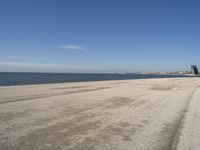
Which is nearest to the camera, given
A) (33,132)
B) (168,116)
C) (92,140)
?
(92,140)

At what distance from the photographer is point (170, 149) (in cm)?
368

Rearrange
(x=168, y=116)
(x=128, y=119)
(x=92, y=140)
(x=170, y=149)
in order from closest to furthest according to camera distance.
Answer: (x=170, y=149)
(x=92, y=140)
(x=128, y=119)
(x=168, y=116)

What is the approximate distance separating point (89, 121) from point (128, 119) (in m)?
1.50

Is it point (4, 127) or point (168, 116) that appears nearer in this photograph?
point (4, 127)

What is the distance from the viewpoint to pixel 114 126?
5.24 m

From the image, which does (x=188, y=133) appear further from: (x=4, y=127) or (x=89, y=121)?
(x=4, y=127)

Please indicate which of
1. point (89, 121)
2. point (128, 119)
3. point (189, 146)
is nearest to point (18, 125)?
point (89, 121)

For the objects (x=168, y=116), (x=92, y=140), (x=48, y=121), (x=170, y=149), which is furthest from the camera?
(x=168, y=116)

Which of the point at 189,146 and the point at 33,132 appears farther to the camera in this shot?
the point at 33,132

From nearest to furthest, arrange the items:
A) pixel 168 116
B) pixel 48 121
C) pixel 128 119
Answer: pixel 48 121
pixel 128 119
pixel 168 116

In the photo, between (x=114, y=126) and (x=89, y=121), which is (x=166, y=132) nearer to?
(x=114, y=126)

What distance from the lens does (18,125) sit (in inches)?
205

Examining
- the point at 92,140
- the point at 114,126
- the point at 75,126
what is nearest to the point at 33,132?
the point at 75,126

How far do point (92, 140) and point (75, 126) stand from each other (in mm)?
1250
